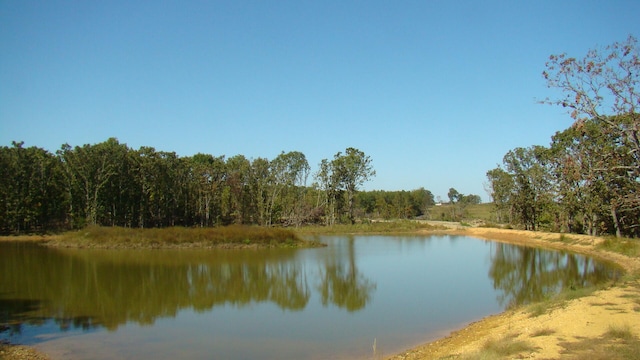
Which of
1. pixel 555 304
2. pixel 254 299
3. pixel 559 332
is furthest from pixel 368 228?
pixel 559 332

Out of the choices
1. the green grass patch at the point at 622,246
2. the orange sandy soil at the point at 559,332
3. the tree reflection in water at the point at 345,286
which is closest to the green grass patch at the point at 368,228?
the tree reflection in water at the point at 345,286

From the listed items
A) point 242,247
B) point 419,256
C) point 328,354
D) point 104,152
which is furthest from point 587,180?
point 104,152

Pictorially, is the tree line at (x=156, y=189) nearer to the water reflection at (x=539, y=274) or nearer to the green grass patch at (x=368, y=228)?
the green grass patch at (x=368, y=228)

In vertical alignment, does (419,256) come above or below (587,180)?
below

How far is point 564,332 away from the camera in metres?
8.91

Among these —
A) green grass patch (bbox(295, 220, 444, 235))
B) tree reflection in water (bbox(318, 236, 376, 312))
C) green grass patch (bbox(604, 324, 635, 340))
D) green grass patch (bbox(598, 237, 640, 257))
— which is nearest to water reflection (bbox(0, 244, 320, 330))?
tree reflection in water (bbox(318, 236, 376, 312))

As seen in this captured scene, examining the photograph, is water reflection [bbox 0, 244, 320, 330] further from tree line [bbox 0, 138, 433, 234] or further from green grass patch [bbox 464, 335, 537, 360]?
tree line [bbox 0, 138, 433, 234]

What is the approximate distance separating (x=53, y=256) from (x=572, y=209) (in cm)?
4044

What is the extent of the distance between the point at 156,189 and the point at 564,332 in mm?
48727

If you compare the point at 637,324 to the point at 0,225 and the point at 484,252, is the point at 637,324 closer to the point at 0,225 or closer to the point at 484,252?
the point at 484,252

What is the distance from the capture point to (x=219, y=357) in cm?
1052

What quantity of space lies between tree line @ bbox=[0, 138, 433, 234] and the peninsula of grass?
10336 millimetres

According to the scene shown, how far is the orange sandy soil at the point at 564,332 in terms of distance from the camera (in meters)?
7.59

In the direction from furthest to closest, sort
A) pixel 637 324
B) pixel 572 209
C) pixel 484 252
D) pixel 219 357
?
1. pixel 572 209
2. pixel 484 252
3. pixel 219 357
4. pixel 637 324
